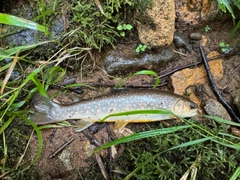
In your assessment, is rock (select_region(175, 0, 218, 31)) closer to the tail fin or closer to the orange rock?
the orange rock

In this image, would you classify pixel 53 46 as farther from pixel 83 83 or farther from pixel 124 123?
pixel 124 123

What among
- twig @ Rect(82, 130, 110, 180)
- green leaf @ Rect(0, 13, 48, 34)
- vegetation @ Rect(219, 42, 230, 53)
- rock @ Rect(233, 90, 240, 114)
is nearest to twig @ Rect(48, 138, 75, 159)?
twig @ Rect(82, 130, 110, 180)

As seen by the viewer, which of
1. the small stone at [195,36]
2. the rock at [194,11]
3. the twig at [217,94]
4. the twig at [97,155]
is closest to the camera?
the twig at [97,155]

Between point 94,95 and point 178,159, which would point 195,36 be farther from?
point 178,159

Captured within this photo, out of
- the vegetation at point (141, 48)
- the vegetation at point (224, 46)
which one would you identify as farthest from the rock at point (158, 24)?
the vegetation at point (224, 46)

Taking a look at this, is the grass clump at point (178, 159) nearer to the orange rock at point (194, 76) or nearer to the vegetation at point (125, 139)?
the vegetation at point (125, 139)

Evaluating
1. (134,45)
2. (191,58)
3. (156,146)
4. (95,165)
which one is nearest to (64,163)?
(95,165)
